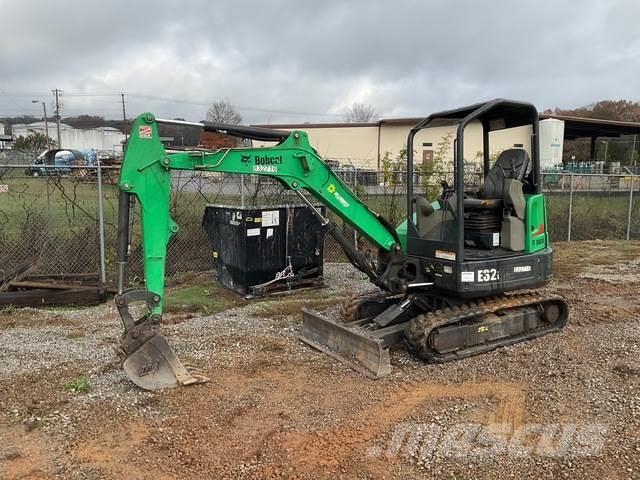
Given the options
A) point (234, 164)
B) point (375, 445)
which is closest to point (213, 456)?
point (375, 445)

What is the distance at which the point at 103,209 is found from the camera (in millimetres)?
9914

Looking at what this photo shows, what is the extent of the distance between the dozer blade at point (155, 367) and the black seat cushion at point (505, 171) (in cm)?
382

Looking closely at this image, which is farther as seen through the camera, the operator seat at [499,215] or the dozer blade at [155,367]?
the operator seat at [499,215]

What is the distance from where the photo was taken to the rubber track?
18.4 ft

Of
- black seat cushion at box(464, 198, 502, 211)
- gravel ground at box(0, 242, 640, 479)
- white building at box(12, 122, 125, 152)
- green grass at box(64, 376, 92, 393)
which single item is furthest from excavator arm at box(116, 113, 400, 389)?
white building at box(12, 122, 125, 152)

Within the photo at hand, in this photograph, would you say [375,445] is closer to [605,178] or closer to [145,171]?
[145,171]

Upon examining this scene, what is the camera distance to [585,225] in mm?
15969

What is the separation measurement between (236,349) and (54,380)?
187 centimetres

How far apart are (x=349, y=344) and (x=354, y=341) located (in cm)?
10

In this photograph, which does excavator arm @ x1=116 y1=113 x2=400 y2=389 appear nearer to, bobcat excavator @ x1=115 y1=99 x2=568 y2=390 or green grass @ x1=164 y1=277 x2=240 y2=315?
bobcat excavator @ x1=115 y1=99 x2=568 y2=390

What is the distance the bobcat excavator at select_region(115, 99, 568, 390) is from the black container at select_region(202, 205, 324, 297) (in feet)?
7.95

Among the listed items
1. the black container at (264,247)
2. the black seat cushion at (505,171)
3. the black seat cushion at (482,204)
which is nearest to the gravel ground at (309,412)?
the black seat cushion at (482,204)

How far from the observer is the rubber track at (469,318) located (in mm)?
5602

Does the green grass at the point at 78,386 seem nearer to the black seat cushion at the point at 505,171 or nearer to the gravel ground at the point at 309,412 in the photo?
the gravel ground at the point at 309,412
